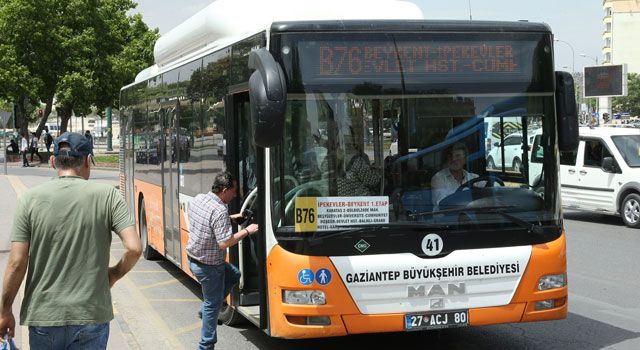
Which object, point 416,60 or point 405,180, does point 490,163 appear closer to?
point 405,180

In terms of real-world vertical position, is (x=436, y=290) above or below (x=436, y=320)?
above

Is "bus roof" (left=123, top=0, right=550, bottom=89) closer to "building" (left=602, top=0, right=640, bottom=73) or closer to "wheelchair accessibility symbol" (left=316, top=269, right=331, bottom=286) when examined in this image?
"wheelchair accessibility symbol" (left=316, top=269, right=331, bottom=286)

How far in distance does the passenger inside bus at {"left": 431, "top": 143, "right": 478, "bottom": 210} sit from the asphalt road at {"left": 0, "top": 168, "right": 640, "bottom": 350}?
5.79 feet

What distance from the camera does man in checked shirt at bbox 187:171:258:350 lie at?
6297mm

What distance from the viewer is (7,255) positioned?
12.9 m

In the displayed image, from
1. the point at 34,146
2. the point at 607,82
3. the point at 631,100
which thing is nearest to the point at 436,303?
the point at 607,82

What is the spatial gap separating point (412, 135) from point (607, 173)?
11485mm

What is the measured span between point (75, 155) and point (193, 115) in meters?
4.79

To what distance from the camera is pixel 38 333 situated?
3.93 m

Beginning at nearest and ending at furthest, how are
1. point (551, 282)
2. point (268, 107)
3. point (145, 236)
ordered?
point (268, 107) → point (551, 282) → point (145, 236)

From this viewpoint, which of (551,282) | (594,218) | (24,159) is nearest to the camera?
(551,282)

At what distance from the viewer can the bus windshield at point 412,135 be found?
5.95 meters

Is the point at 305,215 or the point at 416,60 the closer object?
the point at 305,215

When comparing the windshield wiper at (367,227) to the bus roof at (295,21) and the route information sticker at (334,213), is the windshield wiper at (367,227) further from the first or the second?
the bus roof at (295,21)
